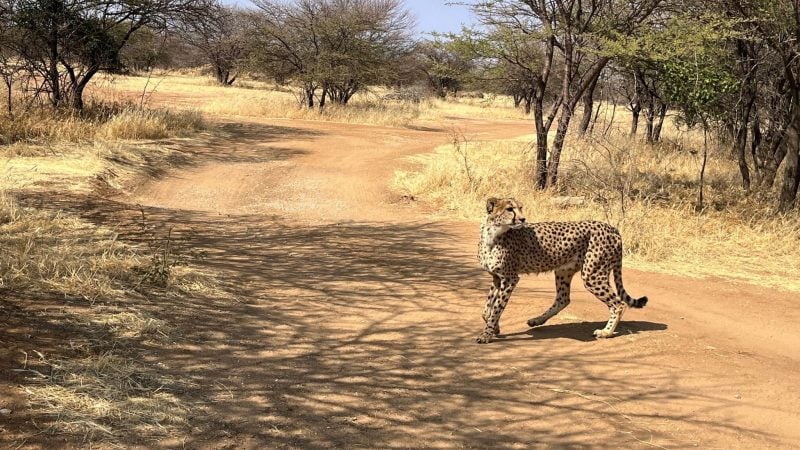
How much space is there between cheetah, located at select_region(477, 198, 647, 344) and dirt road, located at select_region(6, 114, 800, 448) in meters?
0.30

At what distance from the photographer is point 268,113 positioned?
1005 inches

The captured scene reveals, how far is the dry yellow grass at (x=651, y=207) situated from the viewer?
892 centimetres

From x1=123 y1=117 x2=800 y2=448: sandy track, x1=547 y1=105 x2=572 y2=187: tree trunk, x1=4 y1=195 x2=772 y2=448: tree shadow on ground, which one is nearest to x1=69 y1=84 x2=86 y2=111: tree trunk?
x1=123 y1=117 x2=800 y2=448: sandy track

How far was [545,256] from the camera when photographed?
5.53 metres

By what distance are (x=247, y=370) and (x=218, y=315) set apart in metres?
1.19

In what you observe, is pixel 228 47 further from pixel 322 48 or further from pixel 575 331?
pixel 575 331

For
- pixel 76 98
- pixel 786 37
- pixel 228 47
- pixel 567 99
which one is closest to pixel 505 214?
pixel 567 99

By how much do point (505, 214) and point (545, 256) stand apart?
602mm

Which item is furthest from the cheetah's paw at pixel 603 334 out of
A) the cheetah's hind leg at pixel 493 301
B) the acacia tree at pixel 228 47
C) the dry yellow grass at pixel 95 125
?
the acacia tree at pixel 228 47

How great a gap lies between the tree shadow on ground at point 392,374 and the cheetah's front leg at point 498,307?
0.14m

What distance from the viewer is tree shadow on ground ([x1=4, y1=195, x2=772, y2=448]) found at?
12.3ft

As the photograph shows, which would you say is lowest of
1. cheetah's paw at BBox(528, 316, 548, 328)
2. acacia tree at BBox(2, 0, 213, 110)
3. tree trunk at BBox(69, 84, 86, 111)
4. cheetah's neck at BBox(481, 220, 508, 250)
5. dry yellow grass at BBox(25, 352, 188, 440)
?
cheetah's paw at BBox(528, 316, 548, 328)

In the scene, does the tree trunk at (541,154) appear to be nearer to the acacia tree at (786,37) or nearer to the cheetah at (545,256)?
the acacia tree at (786,37)

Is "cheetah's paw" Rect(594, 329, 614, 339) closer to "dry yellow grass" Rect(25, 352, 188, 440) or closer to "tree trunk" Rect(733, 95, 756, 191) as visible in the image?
"dry yellow grass" Rect(25, 352, 188, 440)
